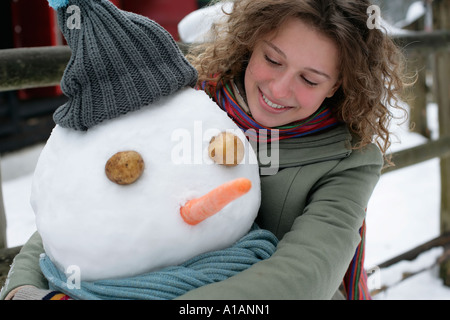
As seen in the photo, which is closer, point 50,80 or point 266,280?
point 266,280

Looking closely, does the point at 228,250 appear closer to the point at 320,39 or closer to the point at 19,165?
the point at 320,39

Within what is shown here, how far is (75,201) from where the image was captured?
0.65 metres

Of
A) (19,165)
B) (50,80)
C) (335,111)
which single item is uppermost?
(50,80)

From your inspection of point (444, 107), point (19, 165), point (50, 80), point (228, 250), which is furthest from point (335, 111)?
point (19, 165)

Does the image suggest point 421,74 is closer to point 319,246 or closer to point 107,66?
point 319,246

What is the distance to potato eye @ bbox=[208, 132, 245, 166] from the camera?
0.67m

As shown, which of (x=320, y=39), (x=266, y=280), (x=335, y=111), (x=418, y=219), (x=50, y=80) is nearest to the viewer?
(x=266, y=280)

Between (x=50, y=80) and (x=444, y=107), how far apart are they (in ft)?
6.07

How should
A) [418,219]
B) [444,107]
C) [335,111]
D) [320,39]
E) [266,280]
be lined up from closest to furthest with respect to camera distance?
[266,280]
[320,39]
[335,111]
[444,107]
[418,219]

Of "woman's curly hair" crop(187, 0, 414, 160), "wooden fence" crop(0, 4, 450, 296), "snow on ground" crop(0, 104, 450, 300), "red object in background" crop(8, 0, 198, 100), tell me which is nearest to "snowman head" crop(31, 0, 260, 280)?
"woman's curly hair" crop(187, 0, 414, 160)

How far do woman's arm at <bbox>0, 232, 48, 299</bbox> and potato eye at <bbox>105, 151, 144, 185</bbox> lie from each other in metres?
0.25

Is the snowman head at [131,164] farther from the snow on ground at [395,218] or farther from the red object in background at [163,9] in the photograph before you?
the red object in background at [163,9]

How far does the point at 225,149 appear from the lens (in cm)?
67

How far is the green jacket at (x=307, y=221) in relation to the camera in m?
0.64
